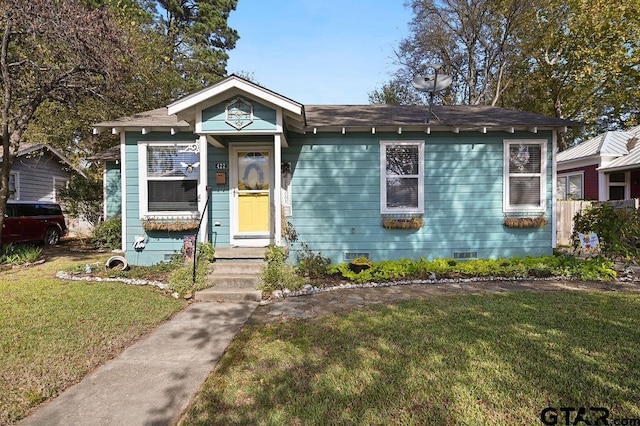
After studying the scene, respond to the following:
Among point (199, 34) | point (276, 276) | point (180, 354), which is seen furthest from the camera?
point (199, 34)

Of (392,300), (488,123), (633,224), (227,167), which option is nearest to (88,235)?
(227,167)

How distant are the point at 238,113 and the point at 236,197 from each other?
193cm

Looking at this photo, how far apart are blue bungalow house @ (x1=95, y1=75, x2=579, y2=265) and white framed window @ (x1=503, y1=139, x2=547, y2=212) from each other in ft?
0.07

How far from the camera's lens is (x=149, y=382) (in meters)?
2.87

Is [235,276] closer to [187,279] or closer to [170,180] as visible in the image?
[187,279]

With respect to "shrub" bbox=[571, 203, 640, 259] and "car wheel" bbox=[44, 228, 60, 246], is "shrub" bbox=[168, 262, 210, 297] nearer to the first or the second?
"shrub" bbox=[571, 203, 640, 259]

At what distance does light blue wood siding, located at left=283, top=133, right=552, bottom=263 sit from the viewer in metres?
7.45

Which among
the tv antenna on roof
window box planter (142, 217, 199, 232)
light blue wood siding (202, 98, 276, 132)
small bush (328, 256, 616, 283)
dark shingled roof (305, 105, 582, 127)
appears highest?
the tv antenna on roof

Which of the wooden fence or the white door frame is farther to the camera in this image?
the wooden fence

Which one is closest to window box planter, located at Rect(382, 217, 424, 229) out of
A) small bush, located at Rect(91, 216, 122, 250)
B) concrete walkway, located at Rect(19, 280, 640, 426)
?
concrete walkway, located at Rect(19, 280, 640, 426)

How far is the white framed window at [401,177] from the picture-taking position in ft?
24.5

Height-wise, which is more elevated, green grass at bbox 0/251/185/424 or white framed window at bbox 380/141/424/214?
white framed window at bbox 380/141/424/214

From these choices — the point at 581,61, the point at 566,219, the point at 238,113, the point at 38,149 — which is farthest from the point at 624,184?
the point at 38,149

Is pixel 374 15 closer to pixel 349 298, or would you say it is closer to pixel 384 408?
pixel 349 298
